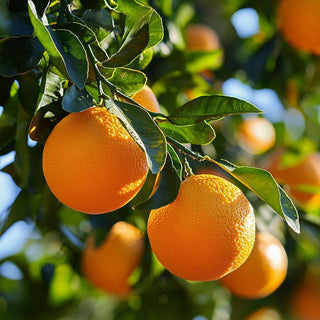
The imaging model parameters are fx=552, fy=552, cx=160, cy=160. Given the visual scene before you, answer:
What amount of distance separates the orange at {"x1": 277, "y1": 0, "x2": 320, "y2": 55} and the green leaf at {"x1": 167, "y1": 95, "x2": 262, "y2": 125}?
4.12 ft

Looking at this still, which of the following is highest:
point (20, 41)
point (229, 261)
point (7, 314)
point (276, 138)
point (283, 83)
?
point (20, 41)

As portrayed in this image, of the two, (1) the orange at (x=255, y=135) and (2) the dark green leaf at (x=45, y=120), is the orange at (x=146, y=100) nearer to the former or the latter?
(2) the dark green leaf at (x=45, y=120)

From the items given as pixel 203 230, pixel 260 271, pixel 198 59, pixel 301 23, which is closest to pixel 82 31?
pixel 203 230

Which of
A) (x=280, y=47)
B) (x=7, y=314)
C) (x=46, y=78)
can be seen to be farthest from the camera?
(x=280, y=47)

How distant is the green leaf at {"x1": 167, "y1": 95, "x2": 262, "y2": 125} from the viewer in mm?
1052

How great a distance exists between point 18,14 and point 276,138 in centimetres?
196

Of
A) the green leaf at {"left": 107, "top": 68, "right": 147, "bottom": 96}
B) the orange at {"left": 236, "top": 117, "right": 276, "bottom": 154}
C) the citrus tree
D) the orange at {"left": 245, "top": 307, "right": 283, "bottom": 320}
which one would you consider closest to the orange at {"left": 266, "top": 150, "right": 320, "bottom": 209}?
the citrus tree

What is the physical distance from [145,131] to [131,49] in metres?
0.19

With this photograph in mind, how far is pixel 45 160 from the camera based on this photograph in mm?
1033

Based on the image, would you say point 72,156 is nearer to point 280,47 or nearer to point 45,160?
point 45,160

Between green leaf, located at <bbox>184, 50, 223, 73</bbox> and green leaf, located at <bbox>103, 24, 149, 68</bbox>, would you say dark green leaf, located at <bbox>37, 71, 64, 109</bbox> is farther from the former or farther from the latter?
green leaf, located at <bbox>184, 50, 223, 73</bbox>

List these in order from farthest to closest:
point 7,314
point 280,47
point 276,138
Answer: point 276,138
point 280,47
point 7,314

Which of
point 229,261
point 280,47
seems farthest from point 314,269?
point 229,261

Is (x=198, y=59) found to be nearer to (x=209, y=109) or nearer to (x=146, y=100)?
(x=146, y=100)
